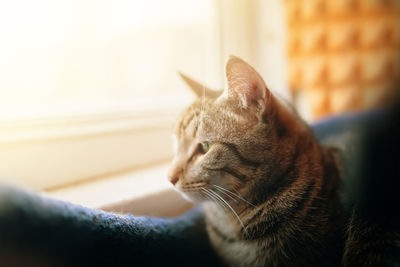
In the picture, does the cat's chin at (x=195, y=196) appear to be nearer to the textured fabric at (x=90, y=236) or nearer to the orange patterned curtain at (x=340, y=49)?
the textured fabric at (x=90, y=236)

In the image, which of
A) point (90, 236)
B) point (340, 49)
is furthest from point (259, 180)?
point (340, 49)

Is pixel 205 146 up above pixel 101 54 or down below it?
below

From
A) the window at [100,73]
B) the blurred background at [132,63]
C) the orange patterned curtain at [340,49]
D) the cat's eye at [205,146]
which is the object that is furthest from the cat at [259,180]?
the orange patterned curtain at [340,49]

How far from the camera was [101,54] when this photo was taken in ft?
2.60

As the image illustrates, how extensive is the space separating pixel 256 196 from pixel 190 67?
1.57ft

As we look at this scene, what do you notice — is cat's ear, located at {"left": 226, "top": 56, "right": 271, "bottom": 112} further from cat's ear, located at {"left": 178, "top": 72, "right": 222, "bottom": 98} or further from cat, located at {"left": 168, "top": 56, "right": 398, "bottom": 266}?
cat's ear, located at {"left": 178, "top": 72, "right": 222, "bottom": 98}

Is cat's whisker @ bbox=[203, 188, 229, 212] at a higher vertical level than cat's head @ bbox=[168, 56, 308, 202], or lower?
lower

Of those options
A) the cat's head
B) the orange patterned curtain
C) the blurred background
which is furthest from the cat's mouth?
the orange patterned curtain

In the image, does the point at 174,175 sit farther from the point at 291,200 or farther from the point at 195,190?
the point at 291,200

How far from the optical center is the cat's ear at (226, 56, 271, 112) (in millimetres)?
517

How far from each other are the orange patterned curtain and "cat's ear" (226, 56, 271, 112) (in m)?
0.67

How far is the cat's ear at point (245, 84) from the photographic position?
517mm

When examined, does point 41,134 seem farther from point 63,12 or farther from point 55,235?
point 55,235

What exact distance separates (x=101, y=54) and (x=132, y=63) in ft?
0.31
